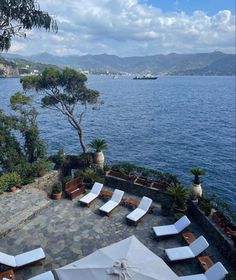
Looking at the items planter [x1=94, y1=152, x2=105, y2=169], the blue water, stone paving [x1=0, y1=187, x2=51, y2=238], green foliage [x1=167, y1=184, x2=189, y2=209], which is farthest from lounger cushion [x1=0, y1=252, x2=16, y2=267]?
the blue water

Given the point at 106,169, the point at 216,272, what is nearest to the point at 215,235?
the point at 216,272

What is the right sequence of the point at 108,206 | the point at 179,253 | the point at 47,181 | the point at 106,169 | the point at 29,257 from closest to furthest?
the point at 29,257 → the point at 179,253 → the point at 108,206 → the point at 47,181 → the point at 106,169

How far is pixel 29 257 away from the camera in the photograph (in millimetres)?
13000

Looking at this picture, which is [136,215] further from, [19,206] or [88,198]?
[19,206]

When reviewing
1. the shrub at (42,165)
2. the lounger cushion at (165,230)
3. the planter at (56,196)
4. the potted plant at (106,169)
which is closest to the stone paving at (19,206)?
the planter at (56,196)

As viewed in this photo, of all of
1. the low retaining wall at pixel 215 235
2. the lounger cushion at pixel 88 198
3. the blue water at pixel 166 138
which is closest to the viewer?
the low retaining wall at pixel 215 235

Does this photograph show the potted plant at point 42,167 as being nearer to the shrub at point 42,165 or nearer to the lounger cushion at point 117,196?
the shrub at point 42,165

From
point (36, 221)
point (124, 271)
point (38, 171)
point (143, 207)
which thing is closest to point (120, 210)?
point (143, 207)

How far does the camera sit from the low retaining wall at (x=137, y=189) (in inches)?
725

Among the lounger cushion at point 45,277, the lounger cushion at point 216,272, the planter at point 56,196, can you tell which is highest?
the planter at point 56,196

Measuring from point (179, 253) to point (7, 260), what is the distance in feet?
22.6

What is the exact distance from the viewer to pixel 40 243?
14695 millimetres

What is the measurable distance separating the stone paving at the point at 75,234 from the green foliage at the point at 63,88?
408 inches

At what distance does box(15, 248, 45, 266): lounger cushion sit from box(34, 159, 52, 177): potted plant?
25.8 ft
